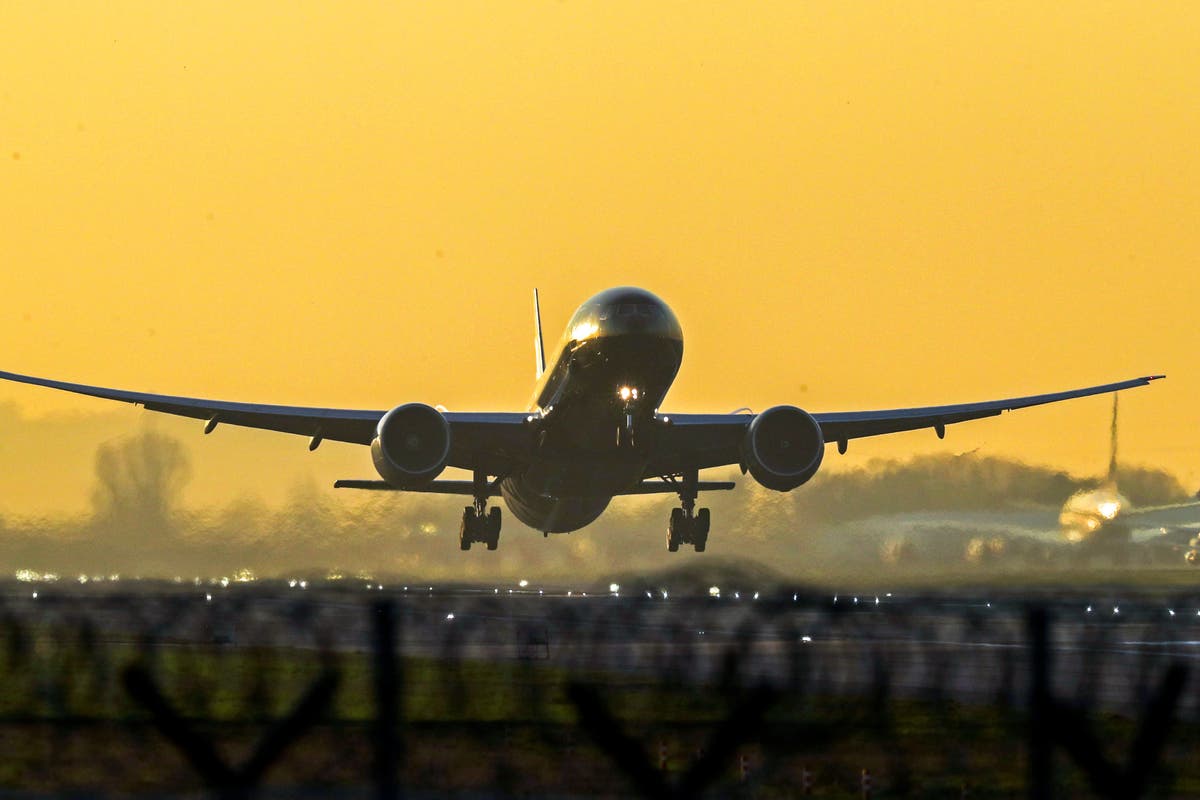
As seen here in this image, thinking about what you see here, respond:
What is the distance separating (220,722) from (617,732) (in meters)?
10.6

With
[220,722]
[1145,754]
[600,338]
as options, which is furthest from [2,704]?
[600,338]

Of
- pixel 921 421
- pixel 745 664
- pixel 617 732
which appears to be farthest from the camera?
pixel 921 421

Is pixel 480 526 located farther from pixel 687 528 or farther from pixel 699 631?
pixel 699 631

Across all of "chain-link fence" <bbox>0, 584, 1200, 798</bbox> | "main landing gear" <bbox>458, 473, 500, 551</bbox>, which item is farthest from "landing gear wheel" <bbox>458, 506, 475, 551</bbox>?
"chain-link fence" <bbox>0, 584, 1200, 798</bbox>

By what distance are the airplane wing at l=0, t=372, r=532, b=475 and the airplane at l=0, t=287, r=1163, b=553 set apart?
0.14 feet

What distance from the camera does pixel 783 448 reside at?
4172 centimetres

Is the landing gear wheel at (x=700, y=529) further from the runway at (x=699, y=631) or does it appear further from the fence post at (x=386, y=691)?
the fence post at (x=386, y=691)

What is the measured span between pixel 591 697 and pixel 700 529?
39.4m

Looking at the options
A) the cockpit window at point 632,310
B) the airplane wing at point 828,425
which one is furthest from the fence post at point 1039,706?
the airplane wing at point 828,425

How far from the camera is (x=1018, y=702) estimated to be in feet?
50.5

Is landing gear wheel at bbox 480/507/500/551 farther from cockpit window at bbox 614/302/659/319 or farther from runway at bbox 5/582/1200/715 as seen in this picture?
runway at bbox 5/582/1200/715

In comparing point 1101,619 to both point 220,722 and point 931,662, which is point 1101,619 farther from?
point 220,722

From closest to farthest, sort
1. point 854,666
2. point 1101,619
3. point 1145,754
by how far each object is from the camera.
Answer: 1. point 1145,754
2. point 1101,619
3. point 854,666

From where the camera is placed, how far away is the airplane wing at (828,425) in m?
42.5
